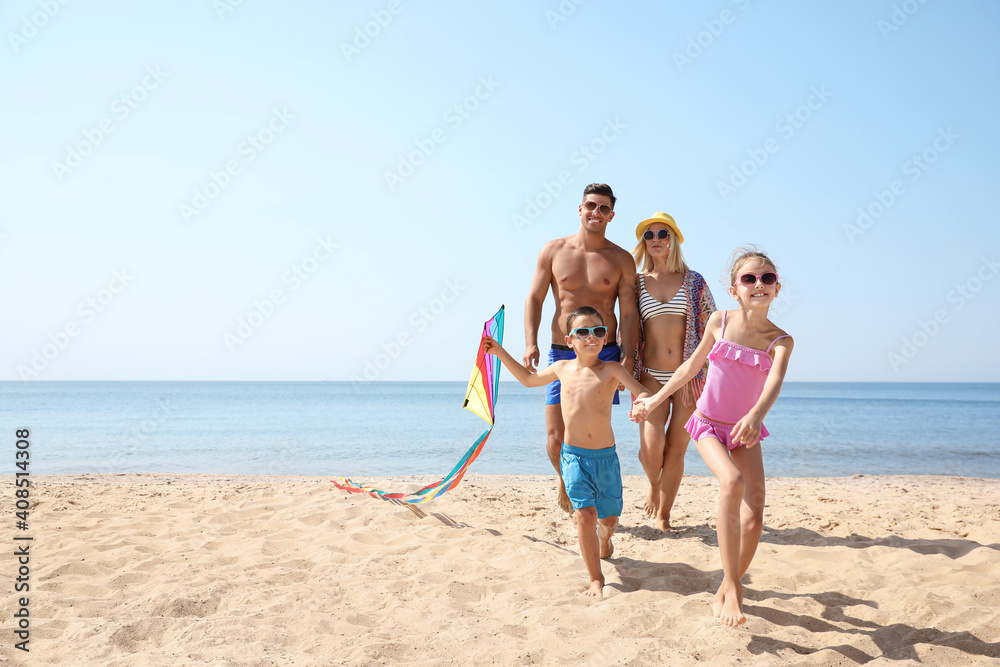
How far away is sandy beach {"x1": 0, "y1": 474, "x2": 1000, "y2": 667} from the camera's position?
264 centimetres

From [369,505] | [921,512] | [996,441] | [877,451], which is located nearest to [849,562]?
[921,512]

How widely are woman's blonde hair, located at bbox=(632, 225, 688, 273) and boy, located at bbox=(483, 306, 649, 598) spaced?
4.42ft

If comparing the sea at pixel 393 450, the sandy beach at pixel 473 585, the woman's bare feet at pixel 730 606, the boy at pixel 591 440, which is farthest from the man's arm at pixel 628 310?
the sea at pixel 393 450

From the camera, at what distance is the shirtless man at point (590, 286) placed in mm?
4668

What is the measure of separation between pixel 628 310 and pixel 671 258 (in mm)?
541

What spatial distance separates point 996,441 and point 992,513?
12.6 m

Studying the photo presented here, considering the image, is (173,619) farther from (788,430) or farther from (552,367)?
(788,430)

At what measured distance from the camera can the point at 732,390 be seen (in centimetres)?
313

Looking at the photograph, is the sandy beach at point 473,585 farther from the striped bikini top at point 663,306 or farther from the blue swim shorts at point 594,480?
the striped bikini top at point 663,306

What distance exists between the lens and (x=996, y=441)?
15.0m

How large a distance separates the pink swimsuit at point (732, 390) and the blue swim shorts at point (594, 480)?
0.57 metres

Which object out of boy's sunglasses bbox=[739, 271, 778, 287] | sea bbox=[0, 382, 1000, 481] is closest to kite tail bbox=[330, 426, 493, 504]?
boy's sunglasses bbox=[739, 271, 778, 287]

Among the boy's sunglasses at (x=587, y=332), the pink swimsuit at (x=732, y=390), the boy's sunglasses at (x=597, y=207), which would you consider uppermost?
the boy's sunglasses at (x=597, y=207)

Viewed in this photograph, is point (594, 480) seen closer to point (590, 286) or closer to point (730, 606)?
point (730, 606)
